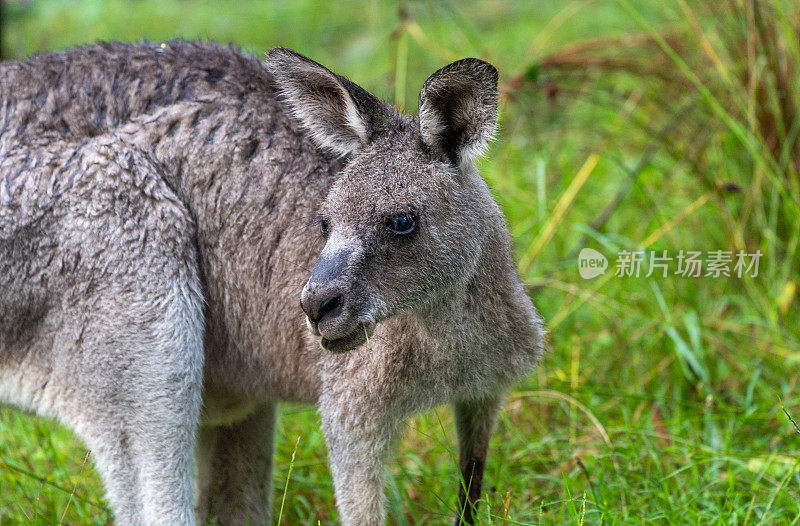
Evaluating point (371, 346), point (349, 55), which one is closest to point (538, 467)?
point (371, 346)

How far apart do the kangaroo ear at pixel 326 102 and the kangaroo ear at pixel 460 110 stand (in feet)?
0.77

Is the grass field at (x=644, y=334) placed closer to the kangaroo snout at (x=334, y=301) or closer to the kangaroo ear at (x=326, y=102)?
the kangaroo snout at (x=334, y=301)

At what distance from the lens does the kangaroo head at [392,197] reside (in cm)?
307

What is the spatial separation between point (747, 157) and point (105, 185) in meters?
3.97

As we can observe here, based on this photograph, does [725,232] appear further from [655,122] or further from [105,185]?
[105,185]

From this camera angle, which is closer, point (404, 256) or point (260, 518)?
point (404, 256)

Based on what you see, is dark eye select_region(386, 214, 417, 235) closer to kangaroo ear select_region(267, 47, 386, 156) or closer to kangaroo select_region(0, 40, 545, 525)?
kangaroo select_region(0, 40, 545, 525)

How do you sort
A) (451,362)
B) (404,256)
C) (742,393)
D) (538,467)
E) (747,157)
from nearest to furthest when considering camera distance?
(404,256)
(451,362)
(538,467)
(742,393)
(747,157)

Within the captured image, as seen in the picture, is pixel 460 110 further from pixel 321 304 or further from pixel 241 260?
pixel 241 260

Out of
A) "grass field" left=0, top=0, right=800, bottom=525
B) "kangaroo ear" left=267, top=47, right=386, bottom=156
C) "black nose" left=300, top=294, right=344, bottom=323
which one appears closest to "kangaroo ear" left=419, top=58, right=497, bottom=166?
"kangaroo ear" left=267, top=47, right=386, bottom=156

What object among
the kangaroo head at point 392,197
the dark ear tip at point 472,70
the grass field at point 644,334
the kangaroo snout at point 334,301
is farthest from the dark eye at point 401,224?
the grass field at point 644,334

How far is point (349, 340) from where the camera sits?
311 cm

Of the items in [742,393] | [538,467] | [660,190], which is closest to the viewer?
[538,467]

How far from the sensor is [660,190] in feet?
20.5
